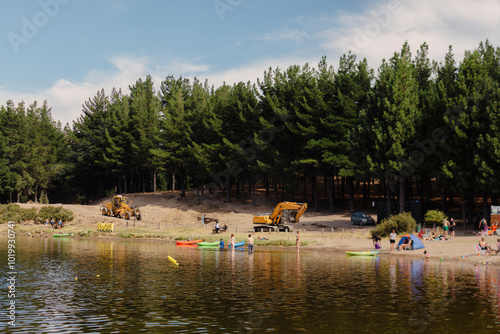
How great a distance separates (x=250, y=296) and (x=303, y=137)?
2236 inches

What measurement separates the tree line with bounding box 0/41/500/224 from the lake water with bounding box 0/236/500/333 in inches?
1005

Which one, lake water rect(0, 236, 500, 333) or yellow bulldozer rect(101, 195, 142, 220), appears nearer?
lake water rect(0, 236, 500, 333)

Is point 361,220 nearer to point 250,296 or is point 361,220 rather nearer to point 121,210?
point 121,210

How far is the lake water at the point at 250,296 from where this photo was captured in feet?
57.8

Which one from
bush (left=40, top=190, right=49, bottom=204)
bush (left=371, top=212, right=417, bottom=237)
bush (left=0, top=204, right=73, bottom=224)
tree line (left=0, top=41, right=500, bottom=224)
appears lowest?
bush (left=371, top=212, right=417, bottom=237)

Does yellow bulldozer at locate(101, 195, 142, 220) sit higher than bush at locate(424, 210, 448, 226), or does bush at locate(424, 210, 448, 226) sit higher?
yellow bulldozer at locate(101, 195, 142, 220)

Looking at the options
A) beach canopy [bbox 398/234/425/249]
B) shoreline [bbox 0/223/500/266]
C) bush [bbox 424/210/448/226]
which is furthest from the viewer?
bush [bbox 424/210/448/226]

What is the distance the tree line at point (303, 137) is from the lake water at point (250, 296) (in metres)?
25.5

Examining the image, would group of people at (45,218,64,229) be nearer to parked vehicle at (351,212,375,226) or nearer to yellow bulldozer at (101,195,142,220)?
yellow bulldozer at (101,195,142,220)

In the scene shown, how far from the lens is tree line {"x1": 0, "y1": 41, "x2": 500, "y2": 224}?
187ft

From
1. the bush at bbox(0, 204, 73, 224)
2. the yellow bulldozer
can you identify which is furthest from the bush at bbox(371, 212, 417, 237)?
the bush at bbox(0, 204, 73, 224)

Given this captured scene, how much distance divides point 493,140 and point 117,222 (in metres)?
53.4

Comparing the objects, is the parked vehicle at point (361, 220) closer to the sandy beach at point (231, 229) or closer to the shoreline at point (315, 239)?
the sandy beach at point (231, 229)

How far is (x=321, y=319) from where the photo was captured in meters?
18.6
